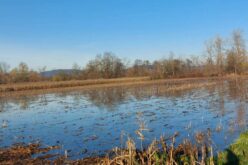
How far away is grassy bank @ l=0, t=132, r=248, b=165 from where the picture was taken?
7709 millimetres

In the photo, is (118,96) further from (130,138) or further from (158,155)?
(130,138)

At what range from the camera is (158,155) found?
29.6ft

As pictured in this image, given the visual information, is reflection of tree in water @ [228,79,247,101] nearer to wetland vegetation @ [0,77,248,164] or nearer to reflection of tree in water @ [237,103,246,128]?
reflection of tree in water @ [237,103,246,128]

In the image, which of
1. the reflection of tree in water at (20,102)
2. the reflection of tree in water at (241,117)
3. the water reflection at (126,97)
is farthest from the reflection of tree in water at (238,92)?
the reflection of tree in water at (20,102)

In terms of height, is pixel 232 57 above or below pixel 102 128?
above

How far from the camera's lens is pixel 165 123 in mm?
17844

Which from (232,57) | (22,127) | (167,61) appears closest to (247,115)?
(22,127)

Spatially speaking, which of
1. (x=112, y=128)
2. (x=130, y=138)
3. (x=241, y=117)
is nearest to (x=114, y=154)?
(x=130, y=138)

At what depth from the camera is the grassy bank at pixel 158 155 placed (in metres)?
7.71

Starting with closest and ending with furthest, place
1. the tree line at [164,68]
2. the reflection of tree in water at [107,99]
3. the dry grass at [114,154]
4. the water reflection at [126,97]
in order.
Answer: the dry grass at [114,154] → the water reflection at [126,97] → the reflection of tree in water at [107,99] → the tree line at [164,68]

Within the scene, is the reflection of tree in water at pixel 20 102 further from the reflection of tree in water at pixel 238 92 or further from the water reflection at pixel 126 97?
the reflection of tree in water at pixel 238 92

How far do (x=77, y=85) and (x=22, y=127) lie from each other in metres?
48.4

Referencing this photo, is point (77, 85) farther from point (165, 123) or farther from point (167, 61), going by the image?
point (165, 123)

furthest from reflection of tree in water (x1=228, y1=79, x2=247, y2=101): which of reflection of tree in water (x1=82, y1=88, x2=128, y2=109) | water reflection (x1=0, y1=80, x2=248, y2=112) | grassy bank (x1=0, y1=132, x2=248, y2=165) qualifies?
grassy bank (x1=0, y1=132, x2=248, y2=165)
